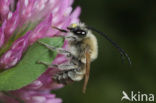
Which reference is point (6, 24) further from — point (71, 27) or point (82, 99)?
point (82, 99)

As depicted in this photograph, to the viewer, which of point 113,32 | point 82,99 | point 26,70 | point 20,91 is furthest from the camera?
point 113,32

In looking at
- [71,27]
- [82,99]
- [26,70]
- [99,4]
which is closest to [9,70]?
[26,70]

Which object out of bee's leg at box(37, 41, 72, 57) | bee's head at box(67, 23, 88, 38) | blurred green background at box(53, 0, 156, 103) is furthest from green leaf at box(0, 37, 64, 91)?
blurred green background at box(53, 0, 156, 103)

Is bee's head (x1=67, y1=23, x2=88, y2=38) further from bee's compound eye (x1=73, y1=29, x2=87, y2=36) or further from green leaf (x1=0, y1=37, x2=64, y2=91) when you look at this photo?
green leaf (x1=0, y1=37, x2=64, y2=91)

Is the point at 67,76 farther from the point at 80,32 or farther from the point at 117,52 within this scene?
the point at 117,52

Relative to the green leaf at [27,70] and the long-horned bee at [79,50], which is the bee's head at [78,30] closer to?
the long-horned bee at [79,50]

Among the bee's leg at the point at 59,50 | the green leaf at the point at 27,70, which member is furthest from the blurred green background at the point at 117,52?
the green leaf at the point at 27,70
